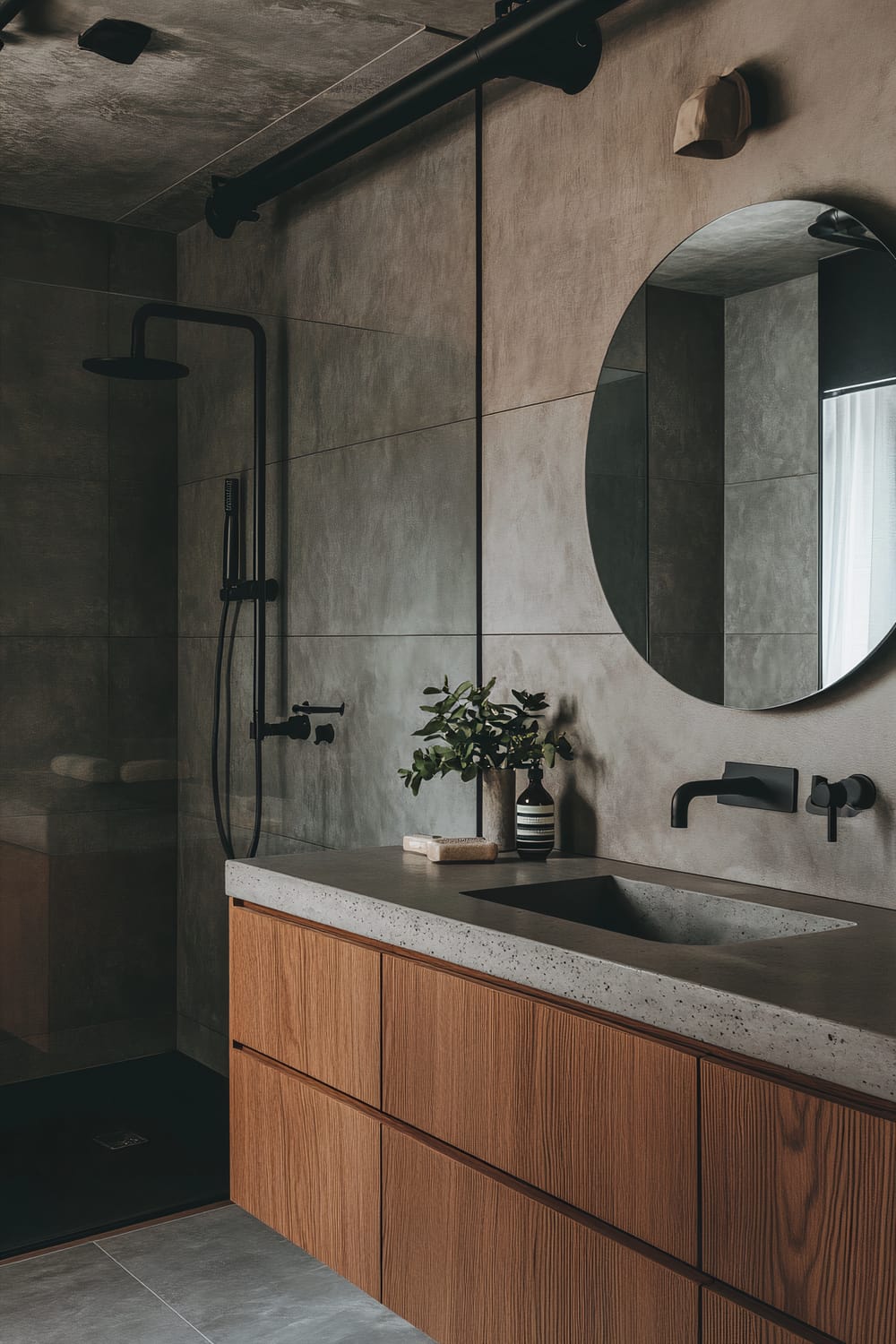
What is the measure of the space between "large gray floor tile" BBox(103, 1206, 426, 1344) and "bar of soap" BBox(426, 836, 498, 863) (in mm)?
890

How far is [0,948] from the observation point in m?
2.58

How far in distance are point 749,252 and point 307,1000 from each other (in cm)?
152

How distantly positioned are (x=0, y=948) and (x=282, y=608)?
0.93 metres

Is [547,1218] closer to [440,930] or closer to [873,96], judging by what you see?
[440,930]

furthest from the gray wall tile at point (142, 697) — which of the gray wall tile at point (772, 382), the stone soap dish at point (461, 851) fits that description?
the gray wall tile at point (772, 382)

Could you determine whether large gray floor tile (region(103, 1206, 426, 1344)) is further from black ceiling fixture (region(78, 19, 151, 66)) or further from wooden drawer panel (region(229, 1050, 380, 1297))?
black ceiling fixture (region(78, 19, 151, 66))

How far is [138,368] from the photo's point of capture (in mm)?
2697

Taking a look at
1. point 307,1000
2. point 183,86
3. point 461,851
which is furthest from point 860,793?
point 183,86

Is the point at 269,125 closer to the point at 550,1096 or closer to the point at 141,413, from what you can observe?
the point at 141,413

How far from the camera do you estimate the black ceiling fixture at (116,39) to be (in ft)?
8.77

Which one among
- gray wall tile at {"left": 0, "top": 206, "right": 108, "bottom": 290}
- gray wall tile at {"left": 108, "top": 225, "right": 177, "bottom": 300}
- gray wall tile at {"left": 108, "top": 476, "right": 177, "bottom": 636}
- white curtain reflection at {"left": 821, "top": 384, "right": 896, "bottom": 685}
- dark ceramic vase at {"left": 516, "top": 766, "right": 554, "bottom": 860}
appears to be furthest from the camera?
gray wall tile at {"left": 108, "top": 225, "right": 177, "bottom": 300}

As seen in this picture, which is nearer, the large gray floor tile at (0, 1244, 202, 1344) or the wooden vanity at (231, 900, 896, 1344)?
the wooden vanity at (231, 900, 896, 1344)

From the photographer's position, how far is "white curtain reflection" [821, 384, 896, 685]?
1.96m

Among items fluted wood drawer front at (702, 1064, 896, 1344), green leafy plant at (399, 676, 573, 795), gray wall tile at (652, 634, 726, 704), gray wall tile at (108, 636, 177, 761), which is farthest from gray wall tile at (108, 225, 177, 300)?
fluted wood drawer front at (702, 1064, 896, 1344)
